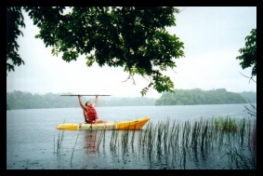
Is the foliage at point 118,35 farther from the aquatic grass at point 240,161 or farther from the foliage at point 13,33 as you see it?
the aquatic grass at point 240,161

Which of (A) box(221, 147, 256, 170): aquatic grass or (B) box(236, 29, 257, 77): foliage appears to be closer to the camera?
(A) box(221, 147, 256, 170): aquatic grass

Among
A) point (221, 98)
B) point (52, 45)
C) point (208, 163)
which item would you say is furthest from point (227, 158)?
point (221, 98)

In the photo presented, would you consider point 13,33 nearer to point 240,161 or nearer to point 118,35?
point 118,35

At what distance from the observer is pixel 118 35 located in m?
3.79

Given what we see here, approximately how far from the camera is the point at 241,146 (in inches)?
257

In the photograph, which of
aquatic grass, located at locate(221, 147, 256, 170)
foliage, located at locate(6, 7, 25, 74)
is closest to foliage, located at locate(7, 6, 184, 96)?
foliage, located at locate(6, 7, 25, 74)

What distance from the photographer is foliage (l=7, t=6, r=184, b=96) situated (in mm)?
3621

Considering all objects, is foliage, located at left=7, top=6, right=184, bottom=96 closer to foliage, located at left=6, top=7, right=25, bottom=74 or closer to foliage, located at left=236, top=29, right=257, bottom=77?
foliage, located at left=6, top=7, right=25, bottom=74

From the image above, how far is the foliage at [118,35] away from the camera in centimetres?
362

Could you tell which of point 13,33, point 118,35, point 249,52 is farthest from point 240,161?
point 13,33

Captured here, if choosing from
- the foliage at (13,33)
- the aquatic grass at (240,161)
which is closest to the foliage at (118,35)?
the foliage at (13,33)
